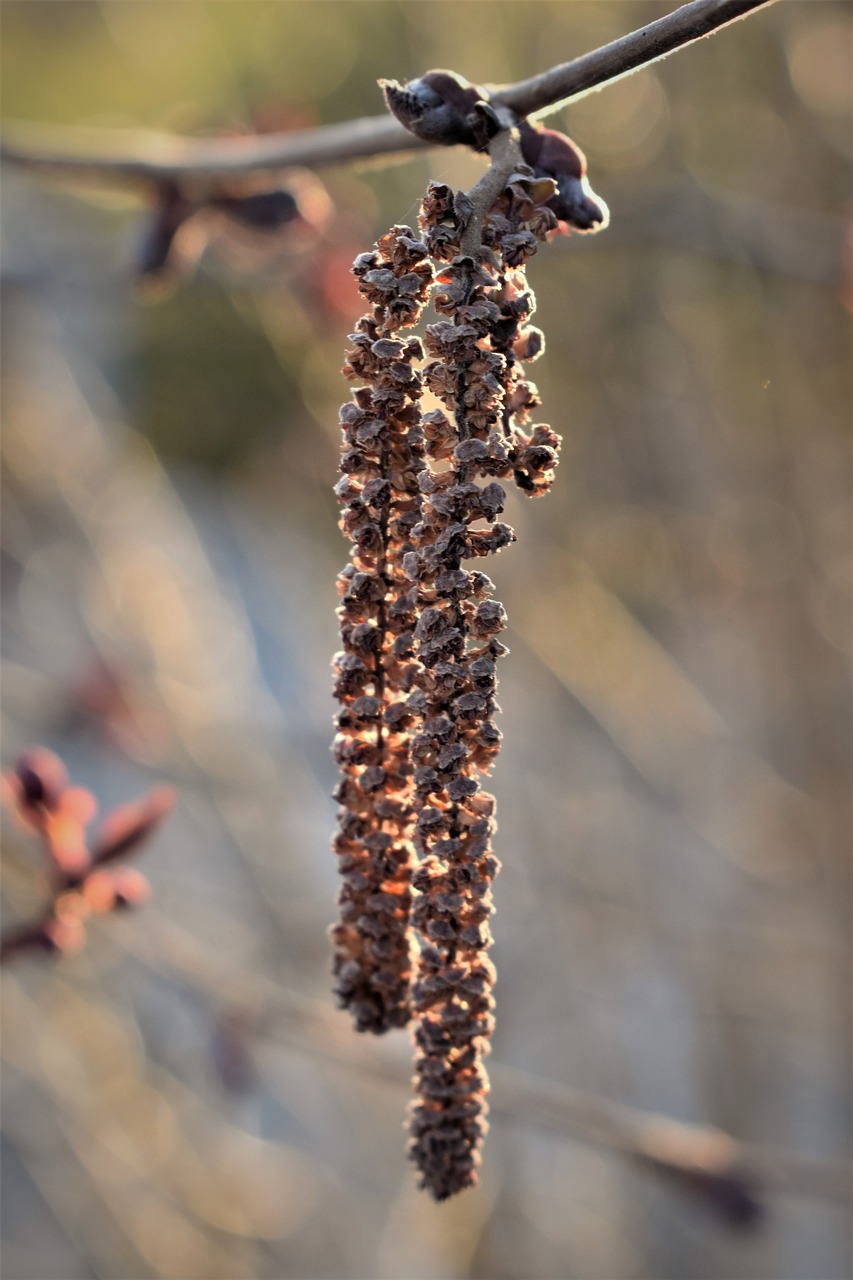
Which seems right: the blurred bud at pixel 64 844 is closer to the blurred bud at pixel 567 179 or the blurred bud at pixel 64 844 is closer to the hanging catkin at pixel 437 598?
the hanging catkin at pixel 437 598

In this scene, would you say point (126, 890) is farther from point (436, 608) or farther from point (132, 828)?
point (436, 608)

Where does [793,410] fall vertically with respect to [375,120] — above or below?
above

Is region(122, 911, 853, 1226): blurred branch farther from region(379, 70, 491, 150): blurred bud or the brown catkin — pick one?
region(379, 70, 491, 150): blurred bud

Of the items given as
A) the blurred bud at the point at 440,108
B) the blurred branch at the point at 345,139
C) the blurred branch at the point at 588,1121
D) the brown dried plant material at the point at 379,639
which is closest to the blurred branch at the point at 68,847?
the blurred branch at the point at 588,1121

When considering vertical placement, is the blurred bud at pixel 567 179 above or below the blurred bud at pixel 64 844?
above

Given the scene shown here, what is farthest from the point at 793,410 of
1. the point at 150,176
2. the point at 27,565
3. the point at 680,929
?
the point at 150,176

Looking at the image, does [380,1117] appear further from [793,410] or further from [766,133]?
[766,133]
